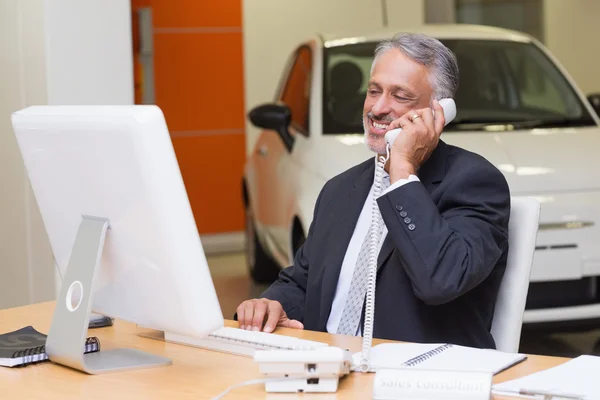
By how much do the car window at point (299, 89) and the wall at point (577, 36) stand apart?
400 cm

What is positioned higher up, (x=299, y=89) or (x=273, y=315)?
(x=299, y=89)

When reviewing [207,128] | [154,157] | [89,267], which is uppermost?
[154,157]

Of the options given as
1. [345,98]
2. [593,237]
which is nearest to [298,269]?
[593,237]

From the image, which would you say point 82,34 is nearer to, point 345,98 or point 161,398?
point 345,98

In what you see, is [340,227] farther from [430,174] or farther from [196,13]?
[196,13]

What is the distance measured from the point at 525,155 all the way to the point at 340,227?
7.74ft

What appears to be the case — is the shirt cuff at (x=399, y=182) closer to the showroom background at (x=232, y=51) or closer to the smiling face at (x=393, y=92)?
the smiling face at (x=393, y=92)

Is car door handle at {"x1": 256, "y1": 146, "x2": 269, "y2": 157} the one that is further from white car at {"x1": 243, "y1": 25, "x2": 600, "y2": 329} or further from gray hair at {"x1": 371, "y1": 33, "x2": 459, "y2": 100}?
gray hair at {"x1": 371, "y1": 33, "x2": 459, "y2": 100}

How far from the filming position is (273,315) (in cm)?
270

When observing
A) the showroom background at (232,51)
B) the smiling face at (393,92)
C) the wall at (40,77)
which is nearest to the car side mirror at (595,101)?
the showroom background at (232,51)

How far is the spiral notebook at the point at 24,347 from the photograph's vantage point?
7.71 ft

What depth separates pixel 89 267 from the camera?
7.43ft

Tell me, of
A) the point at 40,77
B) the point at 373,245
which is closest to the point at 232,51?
the point at 40,77

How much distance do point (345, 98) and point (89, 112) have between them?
3.53m
